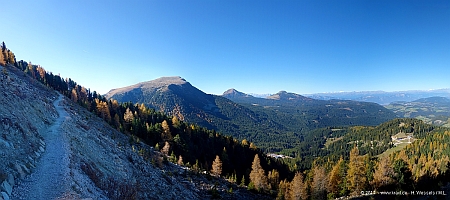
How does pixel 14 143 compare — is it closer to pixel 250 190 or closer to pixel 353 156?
pixel 250 190

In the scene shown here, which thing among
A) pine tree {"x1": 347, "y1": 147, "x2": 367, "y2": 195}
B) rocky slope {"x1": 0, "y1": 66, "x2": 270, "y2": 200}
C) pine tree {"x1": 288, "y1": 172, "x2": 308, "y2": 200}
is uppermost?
rocky slope {"x1": 0, "y1": 66, "x2": 270, "y2": 200}

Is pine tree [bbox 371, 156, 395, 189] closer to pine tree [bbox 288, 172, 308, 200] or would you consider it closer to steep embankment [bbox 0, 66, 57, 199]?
pine tree [bbox 288, 172, 308, 200]

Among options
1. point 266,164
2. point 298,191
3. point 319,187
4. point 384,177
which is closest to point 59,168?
point 298,191

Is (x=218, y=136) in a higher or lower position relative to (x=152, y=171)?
lower

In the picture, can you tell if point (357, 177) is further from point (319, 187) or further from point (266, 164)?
point (266, 164)

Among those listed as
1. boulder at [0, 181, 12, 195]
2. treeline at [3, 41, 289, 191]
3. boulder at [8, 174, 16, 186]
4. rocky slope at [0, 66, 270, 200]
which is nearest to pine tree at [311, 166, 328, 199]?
rocky slope at [0, 66, 270, 200]

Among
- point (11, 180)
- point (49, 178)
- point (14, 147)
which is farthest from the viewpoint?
point (14, 147)

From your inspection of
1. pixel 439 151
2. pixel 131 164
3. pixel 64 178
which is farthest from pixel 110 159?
pixel 439 151

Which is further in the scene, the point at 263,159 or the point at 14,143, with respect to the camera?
the point at 263,159
